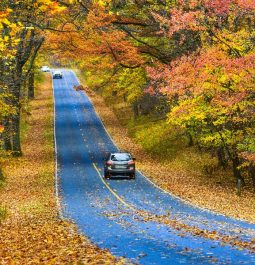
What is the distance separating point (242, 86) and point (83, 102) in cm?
6113

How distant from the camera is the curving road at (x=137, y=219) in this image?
44.4 ft

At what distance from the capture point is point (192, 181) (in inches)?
1407

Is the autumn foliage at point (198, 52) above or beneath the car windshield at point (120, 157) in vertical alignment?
above

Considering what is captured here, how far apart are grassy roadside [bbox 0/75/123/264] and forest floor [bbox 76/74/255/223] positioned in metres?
7.17

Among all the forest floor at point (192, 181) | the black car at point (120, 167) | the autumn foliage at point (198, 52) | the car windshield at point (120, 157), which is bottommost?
the forest floor at point (192, 181)

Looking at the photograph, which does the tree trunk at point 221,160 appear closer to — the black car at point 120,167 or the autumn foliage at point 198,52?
the autumn foliage at point 198,52

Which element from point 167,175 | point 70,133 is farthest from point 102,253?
point 70,133

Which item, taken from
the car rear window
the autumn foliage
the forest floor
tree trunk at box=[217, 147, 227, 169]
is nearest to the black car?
the car rear window

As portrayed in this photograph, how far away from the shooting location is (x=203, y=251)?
45.2 ft

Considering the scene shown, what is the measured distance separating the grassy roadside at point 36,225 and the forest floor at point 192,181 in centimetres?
717

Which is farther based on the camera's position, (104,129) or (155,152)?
(104,129)

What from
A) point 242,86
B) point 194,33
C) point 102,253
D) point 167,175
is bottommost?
point 167,175

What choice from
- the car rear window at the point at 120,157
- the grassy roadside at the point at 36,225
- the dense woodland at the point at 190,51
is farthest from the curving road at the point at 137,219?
the dense woodland at the point at 190,51

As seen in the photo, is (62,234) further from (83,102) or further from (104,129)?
(83,102)
